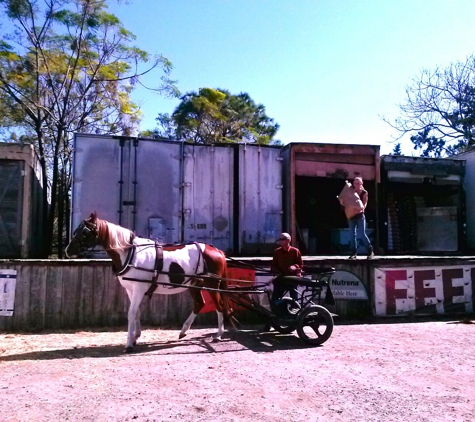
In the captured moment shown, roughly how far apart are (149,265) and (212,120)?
70.5 feet

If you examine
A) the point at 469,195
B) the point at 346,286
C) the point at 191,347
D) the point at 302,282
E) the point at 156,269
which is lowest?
the point at 191,347

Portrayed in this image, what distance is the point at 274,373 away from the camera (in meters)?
5.54

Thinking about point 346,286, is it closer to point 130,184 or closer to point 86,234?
point 130,184

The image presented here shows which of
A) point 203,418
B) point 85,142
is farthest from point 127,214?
point 203,418

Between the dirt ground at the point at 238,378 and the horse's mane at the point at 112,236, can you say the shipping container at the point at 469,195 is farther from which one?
the horse's mane at the point at 112,236

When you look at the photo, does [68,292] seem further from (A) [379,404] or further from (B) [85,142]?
(A) [379,404]

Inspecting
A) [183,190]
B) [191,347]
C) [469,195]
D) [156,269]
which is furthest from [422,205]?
[156,269]

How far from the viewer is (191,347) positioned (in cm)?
708

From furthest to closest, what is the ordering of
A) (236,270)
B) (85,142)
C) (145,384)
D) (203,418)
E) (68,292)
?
(85,142), (236,270), (68,292), (145,384), (203,418)

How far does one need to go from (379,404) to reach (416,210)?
38.5 feet

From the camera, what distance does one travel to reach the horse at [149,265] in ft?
21.9

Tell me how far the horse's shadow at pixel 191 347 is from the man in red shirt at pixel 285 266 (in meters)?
0.71

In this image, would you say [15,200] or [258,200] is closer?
[15,200]

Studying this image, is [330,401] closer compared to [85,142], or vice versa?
[330,401]
